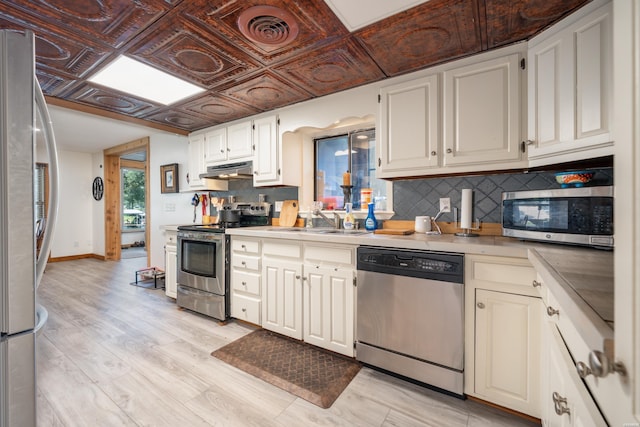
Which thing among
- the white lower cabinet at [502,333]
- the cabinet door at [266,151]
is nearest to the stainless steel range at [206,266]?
the cabinet door at [266,151]

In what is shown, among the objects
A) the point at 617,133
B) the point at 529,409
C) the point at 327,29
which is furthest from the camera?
the point at 327,29

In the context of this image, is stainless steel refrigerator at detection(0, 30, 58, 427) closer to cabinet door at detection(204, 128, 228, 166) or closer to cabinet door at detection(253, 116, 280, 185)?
cabinet door at detection(253, 116, 280, 185)

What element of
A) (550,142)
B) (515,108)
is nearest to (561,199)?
(550,142)

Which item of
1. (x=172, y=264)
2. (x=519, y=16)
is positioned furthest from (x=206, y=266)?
(x=519, y=16)

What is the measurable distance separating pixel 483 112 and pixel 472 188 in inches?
22.6

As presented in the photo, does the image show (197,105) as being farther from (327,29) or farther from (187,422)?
(187,422)

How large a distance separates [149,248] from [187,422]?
3881mm

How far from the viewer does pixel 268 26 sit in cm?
168

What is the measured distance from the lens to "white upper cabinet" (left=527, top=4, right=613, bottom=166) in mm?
1347

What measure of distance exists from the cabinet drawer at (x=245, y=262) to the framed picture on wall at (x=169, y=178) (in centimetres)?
220

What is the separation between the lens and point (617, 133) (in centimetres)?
43

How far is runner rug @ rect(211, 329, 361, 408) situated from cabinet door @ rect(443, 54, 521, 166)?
1.68 meters

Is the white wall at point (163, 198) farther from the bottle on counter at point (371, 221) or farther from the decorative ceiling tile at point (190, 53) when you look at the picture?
the bottle on counter at point (371, 221)

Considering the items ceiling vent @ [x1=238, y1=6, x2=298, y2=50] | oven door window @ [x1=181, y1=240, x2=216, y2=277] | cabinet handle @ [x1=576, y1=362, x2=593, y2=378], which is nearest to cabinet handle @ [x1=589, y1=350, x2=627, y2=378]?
cabinet handle @ [x1=576, y1=362, x2=593, y2=378]
